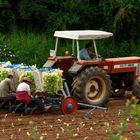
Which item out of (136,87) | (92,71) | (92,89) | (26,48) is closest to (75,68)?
(92,71)

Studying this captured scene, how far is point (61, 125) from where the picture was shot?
1222 centimetres

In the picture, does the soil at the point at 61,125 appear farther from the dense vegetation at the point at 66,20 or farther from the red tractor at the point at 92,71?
the dense vegetation at the point at 66,20

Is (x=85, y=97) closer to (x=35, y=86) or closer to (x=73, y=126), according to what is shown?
(x=35, y=86)

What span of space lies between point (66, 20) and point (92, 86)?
35.1ft

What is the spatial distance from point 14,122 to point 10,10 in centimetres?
1460

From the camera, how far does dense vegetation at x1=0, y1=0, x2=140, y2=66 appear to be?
24688 mm

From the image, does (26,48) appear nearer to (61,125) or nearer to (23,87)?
(23,87)

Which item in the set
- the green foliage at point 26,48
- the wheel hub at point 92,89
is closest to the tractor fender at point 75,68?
the wheel hub at point 92,89

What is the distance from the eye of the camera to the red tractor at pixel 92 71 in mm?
14867

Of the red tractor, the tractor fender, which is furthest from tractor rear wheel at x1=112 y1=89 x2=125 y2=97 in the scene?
the tractor fender

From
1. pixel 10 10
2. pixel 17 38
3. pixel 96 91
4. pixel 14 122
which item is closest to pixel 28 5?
pixel 10 10

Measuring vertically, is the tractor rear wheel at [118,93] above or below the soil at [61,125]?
above

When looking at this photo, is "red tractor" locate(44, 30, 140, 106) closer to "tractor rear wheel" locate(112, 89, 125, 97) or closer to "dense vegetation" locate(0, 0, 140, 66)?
"tractor rear wheel" locate(112, 89, 125, 97)

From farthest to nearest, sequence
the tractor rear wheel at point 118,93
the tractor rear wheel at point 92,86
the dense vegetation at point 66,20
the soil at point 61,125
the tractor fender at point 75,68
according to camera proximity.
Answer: the dense vegetation at point 66,20 < the tractor rear wheel at point 118,93 < the tractor rear wheel at point 92,86 < the tractor fender at point 75,68 < the soil at point 61,125
